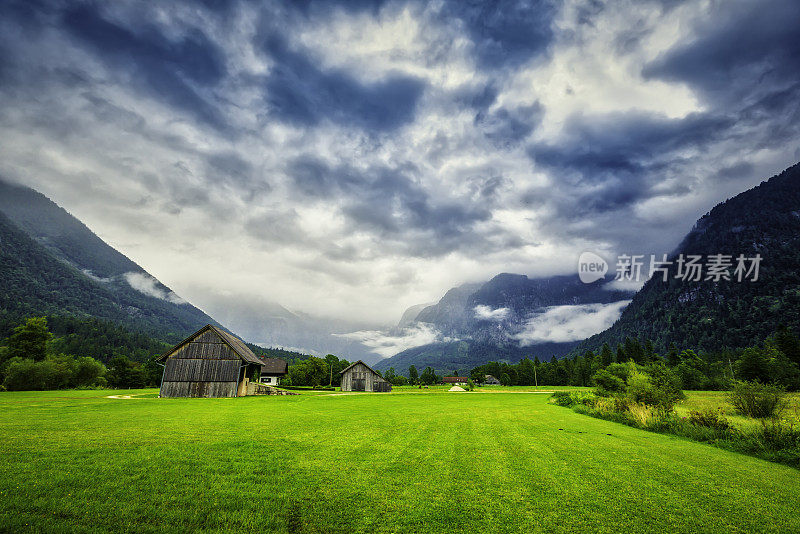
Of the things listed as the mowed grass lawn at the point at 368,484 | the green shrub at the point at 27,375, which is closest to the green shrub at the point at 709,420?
the mowed grass lawn at the point at 368,484

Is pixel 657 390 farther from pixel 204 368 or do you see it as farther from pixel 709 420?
pixel 204 368

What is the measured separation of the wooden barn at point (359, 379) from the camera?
76125mm

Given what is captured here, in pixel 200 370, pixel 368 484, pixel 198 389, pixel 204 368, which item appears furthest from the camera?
pixel 204 368

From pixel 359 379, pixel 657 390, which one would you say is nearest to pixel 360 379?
pixel 359 379

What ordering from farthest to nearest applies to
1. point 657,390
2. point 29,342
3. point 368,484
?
point 29,342 < point 657,390 < point 368,484

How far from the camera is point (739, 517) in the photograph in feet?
23.8

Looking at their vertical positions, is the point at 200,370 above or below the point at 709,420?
above

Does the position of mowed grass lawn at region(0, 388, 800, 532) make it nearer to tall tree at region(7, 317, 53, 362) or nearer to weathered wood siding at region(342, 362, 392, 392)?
weathered wood siding at region(342, 362, 392, 392)

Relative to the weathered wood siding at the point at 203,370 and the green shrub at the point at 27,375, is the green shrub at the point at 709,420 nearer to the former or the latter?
the weathered wood siding at the point at 203,370

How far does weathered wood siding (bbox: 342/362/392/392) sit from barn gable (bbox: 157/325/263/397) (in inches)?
1367

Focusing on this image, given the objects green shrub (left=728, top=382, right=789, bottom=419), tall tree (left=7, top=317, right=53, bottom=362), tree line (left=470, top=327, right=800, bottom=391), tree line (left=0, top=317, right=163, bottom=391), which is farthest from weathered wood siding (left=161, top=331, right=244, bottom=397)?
green shrub (left=728, top=382, right=789, bottom=419)

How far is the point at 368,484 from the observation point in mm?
8453

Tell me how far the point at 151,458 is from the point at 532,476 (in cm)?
1147

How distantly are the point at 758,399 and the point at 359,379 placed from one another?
2643 inches
